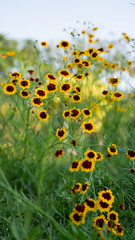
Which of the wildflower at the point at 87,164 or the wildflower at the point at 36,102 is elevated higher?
the wildflower at the point at 36,102

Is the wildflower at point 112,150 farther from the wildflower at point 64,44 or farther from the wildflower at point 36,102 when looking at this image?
the wildflower at point 64,44

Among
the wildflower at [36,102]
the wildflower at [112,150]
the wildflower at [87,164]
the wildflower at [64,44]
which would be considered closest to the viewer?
the wildflower at [87,164]

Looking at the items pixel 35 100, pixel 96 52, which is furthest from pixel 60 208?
pixel 96 52

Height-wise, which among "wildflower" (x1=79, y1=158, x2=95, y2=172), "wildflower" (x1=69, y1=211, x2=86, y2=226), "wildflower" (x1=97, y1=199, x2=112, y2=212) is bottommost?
"wildflower" (x1=69, y1=211, x2=86, y2=226)

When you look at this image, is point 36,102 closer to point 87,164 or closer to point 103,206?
point 87,164

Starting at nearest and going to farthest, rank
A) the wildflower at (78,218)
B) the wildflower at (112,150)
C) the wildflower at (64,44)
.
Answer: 1. the wildflower at (78,218)
2. the wildflower at (112,150)
3. the wildflower at (64,44)

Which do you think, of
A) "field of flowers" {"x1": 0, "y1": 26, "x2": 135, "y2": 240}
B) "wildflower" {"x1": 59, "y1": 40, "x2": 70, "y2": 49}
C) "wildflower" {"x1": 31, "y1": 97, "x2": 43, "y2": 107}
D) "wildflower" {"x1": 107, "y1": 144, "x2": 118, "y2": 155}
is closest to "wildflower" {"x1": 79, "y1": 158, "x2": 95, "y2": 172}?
"field of flowers" {"x1": 0, "y1": 26, "x2": 135, "y2": 240}

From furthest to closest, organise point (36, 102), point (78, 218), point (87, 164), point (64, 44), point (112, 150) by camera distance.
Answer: point (64, 44)
point (36, 102)
point (112, 150)
point (87, 164)
point (78, 218)

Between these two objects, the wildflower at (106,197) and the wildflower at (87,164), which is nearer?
the wildflower at (106,197)

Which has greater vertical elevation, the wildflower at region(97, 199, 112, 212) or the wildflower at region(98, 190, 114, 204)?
the wildflower at region(98, 190, 114, 204)

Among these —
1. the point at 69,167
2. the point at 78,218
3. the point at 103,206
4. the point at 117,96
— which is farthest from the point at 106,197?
the point at 69,167

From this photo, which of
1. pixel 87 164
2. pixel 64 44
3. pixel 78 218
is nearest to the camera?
pixel 78 218

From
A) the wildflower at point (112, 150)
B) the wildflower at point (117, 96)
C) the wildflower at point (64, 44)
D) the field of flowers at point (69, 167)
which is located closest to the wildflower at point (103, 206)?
the field of flowers at point (69, 167)

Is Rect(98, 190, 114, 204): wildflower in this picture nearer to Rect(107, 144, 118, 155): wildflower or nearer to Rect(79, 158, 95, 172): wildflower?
Rect(79, 158, 95, 172): wildflower
